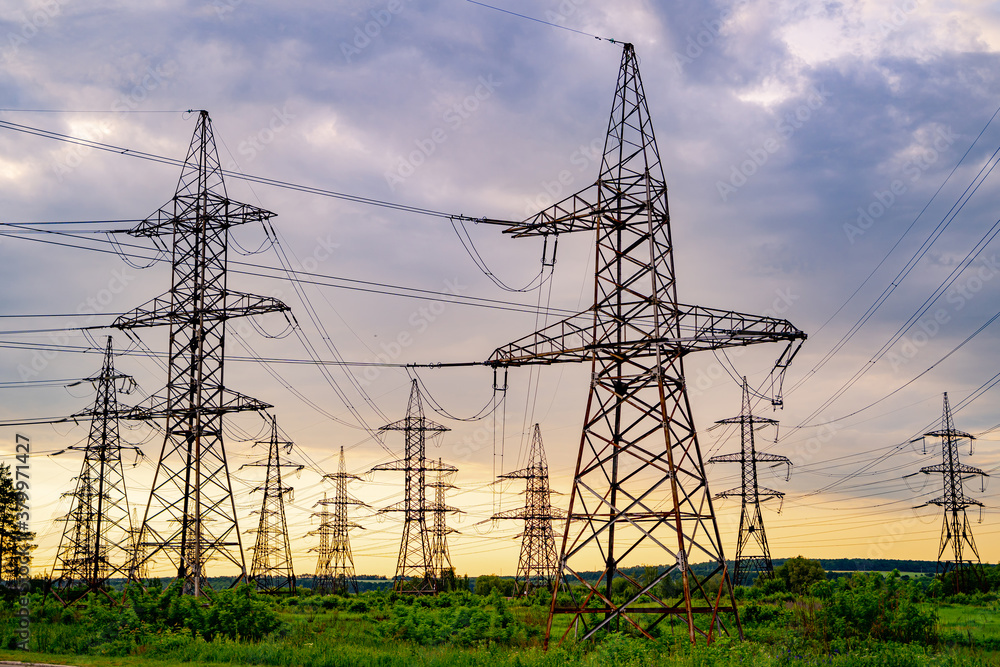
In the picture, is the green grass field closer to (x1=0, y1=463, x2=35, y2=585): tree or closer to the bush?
the bush

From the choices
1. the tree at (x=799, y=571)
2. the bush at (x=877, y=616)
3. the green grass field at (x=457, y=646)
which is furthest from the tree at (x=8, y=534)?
the tree at (x=799, y=571)

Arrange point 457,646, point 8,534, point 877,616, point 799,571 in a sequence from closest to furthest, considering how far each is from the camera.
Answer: point 457,646 < point 877,616 < point 8,534 < point 799,571

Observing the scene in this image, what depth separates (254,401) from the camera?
1320 inches

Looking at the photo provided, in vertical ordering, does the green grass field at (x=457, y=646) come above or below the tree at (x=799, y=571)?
above

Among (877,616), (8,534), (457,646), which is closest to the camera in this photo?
(457,646)

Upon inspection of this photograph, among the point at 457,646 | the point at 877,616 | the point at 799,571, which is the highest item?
the point at 877,616

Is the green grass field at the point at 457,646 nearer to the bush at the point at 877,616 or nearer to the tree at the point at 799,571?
the bush at the point at 877,616

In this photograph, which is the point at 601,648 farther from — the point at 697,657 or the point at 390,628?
the point at 390,628

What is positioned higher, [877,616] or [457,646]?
[877,616]

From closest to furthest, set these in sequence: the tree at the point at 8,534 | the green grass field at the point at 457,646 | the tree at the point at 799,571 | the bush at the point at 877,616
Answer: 1. the green grass field at the point at 457,646
2. the bush at the point at 877,616
3. the tree at the point at 8,534
4. the tree at the point at 799,571

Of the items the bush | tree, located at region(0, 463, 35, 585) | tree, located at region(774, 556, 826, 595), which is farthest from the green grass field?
tree, located at region(774, 556, 826, 595)

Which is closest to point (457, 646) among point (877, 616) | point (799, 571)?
point (877, 616)

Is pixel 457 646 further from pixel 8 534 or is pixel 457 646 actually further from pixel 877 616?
pixel 8 534

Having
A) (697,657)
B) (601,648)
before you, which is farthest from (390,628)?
(697,657)
